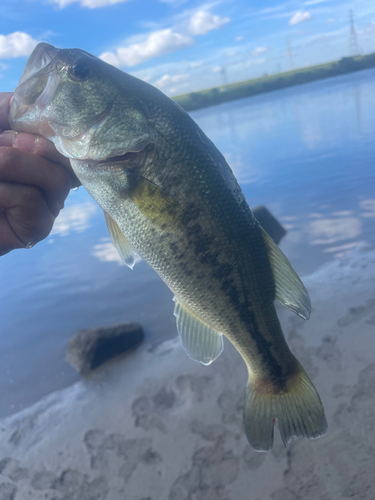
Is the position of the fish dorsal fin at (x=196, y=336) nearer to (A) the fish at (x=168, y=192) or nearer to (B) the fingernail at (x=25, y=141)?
(A) the fish at (x=168, y=192)

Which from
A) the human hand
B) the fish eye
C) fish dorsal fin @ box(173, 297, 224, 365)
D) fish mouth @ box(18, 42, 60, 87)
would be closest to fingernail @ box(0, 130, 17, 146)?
the human hand

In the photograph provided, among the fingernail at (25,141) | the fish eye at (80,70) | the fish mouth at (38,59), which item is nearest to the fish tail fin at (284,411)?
the fingernail at (25,141)

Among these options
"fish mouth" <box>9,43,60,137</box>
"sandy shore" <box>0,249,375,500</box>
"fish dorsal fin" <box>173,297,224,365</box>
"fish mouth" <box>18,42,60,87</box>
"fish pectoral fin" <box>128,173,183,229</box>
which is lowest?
"sandy shore" <box>0,249,375,500</box>

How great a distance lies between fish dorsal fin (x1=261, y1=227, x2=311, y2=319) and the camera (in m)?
1.78

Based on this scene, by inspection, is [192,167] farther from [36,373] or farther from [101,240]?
[101,240]

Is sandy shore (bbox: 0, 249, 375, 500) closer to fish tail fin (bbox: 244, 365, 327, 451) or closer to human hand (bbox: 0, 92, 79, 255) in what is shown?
fish tail fin (bbox: 244, 365, 327, 451)

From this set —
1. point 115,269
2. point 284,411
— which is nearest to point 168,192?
point 284,411

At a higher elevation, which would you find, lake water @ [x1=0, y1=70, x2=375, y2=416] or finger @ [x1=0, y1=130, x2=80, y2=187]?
finger @ [x1=0, y1=130, x2=80, y2=187]

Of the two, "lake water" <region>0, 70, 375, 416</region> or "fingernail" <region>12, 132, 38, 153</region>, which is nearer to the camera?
"fingernail" <region>12, 132, 38, 153</region>

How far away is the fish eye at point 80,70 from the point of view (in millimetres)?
1729

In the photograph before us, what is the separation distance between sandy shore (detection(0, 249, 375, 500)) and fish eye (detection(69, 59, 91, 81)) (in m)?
3.24

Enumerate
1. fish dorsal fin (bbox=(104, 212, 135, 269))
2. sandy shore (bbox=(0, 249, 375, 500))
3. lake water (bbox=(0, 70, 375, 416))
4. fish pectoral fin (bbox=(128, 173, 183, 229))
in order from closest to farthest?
fish pectoral fin (bbox=(128, 173, 183, 229)) → fish dorsal fin (bbox=(104, 212, 135, 269)) → sandy shore (bbox=(0, 249, 375, 500)) → lake water (bbox=(0, 70, 375, 416))

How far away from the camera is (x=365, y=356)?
12.7ft

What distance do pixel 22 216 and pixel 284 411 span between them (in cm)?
171
